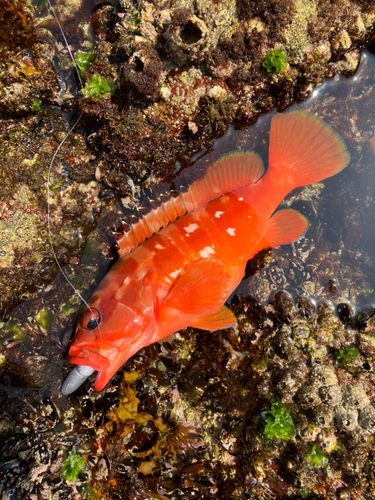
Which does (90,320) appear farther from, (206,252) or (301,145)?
(301,145)

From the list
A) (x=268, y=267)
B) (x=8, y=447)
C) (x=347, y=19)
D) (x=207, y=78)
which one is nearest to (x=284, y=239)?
(x=268, y=267)

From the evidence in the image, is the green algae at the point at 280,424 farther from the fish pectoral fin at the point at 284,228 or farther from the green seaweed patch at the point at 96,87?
the green seaweed patch at the point at 96,87

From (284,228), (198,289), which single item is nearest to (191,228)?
(198,289)

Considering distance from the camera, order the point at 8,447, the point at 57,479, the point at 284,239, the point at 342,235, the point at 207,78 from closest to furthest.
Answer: the point at 57,479 < the point at 8,447 < the point at 207,78 < the point at 284,239 < the point at 342,235

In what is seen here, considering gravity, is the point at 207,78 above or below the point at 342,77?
above

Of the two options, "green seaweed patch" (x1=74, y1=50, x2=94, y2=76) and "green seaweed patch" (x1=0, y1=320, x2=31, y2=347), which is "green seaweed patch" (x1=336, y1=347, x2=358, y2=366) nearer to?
"green seaweed patch" (x1=0, y1=320, x2=31, y2=347)

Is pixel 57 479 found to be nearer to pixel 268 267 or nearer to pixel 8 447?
pixel 8 447
